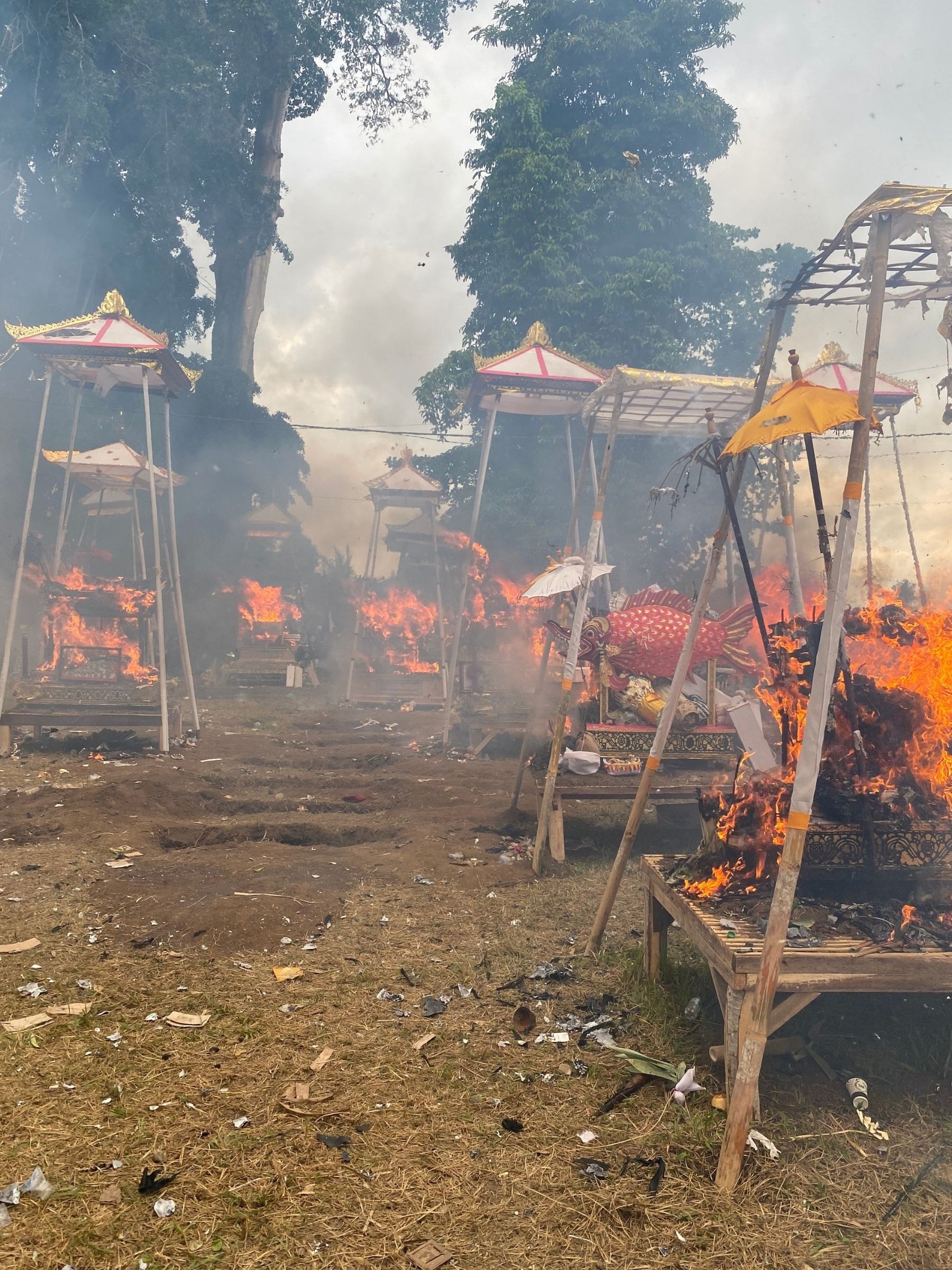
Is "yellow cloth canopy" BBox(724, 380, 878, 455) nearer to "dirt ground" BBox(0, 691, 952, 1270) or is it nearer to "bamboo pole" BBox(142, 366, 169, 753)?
"dirt ground" BBox(0, 691, 952, 1270)

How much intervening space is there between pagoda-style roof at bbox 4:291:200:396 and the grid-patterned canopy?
728cm

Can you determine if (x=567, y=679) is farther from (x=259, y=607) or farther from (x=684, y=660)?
(x=259, y=607)

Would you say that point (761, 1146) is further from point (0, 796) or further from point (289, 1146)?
point (0, 796)

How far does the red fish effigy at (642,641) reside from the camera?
31.0 ft

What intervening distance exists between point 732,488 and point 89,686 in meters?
12.6

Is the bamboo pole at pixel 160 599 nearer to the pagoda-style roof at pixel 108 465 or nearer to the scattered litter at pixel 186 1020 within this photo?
the pagoda-style roof at pixel 108 465

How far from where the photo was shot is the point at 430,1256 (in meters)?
2.95

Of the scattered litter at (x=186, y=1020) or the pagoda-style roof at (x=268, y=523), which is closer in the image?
the scattered litter at (x=186, y=1020)

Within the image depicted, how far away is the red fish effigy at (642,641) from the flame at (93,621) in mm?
8388

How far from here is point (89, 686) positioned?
14.0m

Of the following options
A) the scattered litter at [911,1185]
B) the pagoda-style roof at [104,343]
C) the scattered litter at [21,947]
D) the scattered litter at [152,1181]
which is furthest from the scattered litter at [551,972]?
the pagoda-style roof at [104,343]

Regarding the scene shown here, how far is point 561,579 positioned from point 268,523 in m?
19.7

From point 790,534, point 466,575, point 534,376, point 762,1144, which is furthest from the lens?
point 466,575

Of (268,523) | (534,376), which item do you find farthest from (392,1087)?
(268,523)
